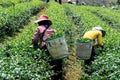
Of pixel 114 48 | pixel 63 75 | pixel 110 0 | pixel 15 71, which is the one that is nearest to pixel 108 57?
pixel 114 48

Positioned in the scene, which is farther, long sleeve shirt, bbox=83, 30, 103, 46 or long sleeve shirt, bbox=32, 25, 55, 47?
long sleeve shirt, bbox=83, 30, 103, 46

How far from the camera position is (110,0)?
8975 centimetres

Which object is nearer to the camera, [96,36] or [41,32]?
[41,32]

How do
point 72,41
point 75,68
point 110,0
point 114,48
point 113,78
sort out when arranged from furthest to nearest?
point 110,0 → point 72,41 → point 75,68 → point 114,48 → point 113,78

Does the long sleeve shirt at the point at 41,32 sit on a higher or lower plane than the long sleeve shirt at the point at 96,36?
higher

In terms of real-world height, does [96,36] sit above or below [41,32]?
below

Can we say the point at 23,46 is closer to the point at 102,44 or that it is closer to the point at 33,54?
the point at 33,54

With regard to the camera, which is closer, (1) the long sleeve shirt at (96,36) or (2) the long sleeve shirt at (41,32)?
(2) the long sleeve shirt at (41,32)

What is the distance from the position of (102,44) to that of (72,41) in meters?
5.62

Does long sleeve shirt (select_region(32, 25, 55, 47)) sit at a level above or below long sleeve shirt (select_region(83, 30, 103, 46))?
above

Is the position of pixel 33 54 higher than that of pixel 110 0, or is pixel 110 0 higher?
pixel 33 54

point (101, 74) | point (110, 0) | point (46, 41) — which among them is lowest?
point (110, 0)

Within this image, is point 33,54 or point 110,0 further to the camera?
point 110,0

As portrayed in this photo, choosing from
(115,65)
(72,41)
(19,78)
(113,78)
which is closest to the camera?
(19,78)
